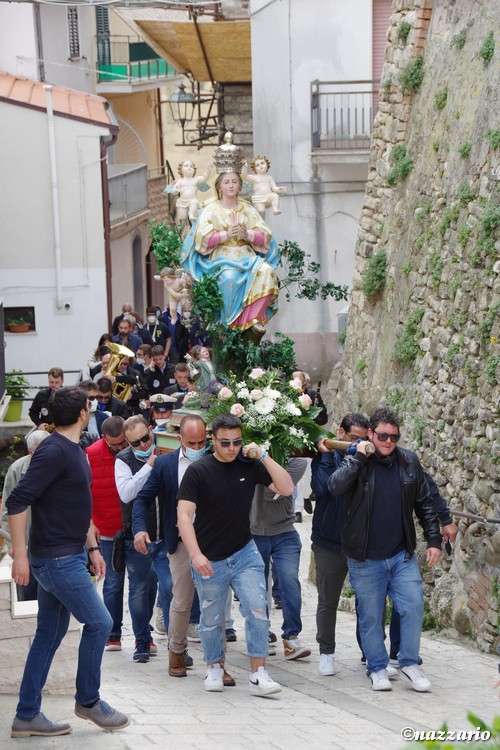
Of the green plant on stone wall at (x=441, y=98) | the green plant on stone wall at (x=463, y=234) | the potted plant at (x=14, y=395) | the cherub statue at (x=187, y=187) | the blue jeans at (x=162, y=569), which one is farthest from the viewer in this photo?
the potted plant at (x=14, y=395)

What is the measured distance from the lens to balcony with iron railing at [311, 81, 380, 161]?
2308cm

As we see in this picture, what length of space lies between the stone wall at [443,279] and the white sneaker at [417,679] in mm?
1224

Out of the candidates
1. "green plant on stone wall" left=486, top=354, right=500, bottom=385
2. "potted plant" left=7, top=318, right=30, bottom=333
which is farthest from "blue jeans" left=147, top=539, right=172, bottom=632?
"potted plant" left=7, top=318, right=30, bottom=333

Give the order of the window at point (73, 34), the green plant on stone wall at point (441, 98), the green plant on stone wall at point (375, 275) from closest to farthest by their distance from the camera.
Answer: the green plant on stone wall at point (441, 98)
the green plant on stone wall at point (375, 275)
the window at point (73, 34)

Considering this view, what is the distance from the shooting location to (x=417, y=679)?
8125 millimetres

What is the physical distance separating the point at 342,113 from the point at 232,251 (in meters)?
12.0

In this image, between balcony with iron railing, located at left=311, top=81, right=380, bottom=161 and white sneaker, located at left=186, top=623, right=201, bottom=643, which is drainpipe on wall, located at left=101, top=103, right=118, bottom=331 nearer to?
balcony with iron railing, located at left=311, top=81, right=380, bottom=161

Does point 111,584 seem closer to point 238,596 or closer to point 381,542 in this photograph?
point 238,596

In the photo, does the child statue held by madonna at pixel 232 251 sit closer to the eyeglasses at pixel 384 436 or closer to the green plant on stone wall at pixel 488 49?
the green plant on stone wall at pixel 488 49

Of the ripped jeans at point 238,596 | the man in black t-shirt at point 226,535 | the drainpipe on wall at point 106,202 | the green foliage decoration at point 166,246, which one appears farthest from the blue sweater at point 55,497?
the drainpipe on wall at point 106,202

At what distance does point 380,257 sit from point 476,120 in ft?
8.88

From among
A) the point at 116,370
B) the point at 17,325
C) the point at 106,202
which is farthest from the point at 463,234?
the point at 106,202

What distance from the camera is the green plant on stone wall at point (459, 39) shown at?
1191 centimetres

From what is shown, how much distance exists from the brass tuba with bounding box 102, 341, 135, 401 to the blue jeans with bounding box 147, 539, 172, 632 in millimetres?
6165
